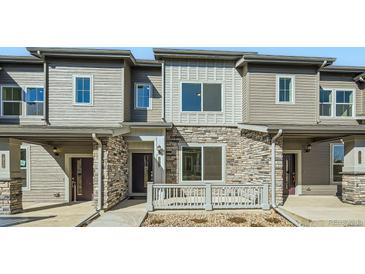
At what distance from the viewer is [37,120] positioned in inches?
465

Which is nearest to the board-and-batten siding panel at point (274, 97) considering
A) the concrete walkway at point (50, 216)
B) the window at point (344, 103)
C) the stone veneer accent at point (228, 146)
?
the stone veneer accent at point (228, 146)

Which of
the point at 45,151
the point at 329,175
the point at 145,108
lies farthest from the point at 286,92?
the point at 45,151

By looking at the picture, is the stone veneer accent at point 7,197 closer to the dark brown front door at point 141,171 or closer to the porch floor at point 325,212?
the dark brown front door at point 141,171

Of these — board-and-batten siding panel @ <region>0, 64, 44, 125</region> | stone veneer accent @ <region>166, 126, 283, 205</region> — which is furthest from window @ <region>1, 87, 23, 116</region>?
stone veneer accent @ <region>166, 126, 283, 205</region>

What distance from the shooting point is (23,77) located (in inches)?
468

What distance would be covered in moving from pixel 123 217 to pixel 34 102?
7.14 meters

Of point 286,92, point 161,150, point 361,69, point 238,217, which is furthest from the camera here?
point 361,69

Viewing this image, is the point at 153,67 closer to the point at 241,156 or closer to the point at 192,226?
the point at 241,156

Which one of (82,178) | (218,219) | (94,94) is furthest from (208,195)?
(94,94)

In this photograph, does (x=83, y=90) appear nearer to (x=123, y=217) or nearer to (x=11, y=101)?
(x=11, y=101)

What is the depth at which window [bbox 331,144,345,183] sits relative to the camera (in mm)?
12961

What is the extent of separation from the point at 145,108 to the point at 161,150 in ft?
7.86

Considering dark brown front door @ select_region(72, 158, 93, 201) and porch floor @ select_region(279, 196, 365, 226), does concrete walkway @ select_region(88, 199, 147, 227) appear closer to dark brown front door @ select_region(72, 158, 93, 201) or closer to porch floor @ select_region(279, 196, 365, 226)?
dark brown front door @ select_region(72, 158, 93, 201)

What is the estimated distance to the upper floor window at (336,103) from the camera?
1322cm
